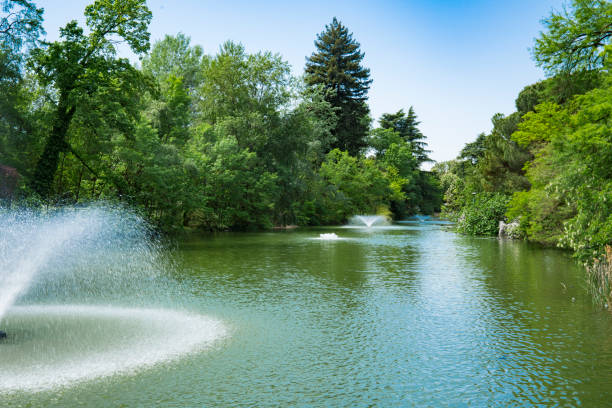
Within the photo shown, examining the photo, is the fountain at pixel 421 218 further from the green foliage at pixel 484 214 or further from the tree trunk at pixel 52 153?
the tree trunk at pixel 52 153

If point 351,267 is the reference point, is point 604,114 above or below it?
above

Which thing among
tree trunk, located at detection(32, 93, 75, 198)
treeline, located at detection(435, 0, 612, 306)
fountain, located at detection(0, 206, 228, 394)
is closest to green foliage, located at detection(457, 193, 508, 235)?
treeline, located at detection(435, 0, 612, 306)

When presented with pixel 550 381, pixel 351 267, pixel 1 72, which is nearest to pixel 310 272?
pixel 351 267

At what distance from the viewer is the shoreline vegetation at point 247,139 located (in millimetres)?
16203

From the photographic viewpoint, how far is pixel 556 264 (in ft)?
64.7

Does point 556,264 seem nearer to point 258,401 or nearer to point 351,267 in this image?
point 351,267

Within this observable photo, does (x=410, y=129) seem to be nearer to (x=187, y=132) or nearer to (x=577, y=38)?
(x=187, y=132)

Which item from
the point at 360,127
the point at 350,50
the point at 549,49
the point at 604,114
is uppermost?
the point at 350,50

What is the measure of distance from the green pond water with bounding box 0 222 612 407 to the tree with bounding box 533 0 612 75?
7283mm

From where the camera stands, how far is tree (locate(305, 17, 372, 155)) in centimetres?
7219

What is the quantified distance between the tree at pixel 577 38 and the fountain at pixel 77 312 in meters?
14.4

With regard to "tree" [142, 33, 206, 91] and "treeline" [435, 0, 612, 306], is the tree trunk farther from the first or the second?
"tree" [142, 33, 206, 91]

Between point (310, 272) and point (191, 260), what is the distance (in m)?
5.86

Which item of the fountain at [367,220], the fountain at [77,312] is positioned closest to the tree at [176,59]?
the fountain at [367,220]
